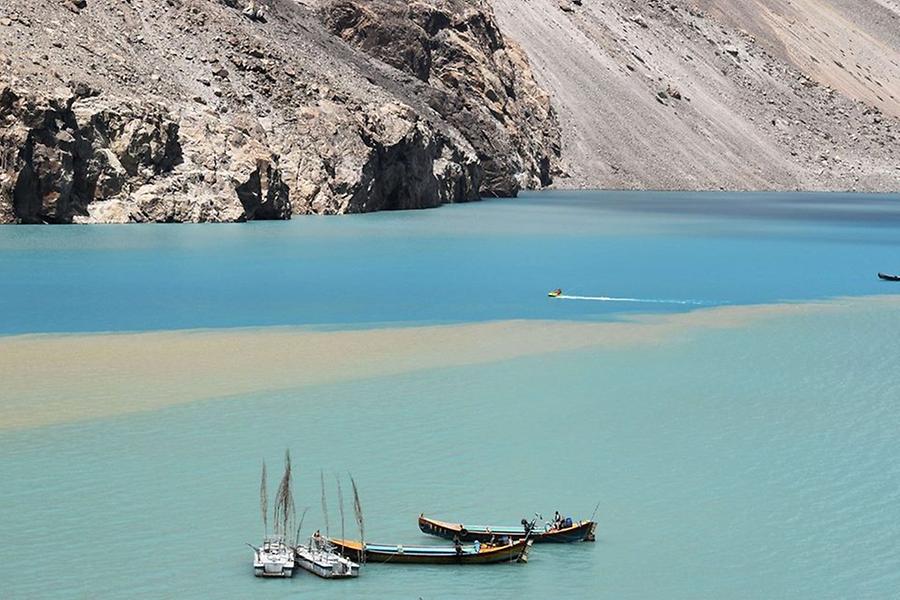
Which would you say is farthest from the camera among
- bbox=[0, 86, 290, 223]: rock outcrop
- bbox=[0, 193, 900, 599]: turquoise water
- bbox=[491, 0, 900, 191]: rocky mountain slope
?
bbox=[491, 0, 900, 191]: rocky mountain slope

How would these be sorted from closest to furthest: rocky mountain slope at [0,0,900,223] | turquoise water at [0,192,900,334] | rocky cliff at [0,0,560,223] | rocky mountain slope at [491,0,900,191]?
turquoise water at [0,192,900,334], rocky cliff at [0,0,560,223], rocky mountain slope at [0,0,900,223], rocky mountain slope at [491,0,900,191]

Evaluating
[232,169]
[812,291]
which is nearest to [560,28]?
[232,169]

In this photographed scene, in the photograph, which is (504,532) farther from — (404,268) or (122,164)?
(122,164)

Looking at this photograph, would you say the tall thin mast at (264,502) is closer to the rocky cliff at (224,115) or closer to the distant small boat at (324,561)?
the distant small boat at (324,561)

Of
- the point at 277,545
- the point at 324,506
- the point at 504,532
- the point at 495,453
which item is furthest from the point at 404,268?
the point at 277,545

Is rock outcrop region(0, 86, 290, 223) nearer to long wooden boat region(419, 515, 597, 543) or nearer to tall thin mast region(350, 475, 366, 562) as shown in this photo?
tall thin mast region(350, 475, 366, 562)

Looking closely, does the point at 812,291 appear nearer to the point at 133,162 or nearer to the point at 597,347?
the point at 597,347

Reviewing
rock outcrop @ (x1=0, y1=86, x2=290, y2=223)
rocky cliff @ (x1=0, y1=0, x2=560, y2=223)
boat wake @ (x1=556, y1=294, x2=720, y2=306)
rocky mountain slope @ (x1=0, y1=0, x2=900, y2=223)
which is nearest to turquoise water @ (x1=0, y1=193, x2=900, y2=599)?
boat wake @ (x1=556, y1=294, x2=720, y2=306)

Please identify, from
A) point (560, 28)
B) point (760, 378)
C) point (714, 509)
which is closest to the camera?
point (714, 509)
